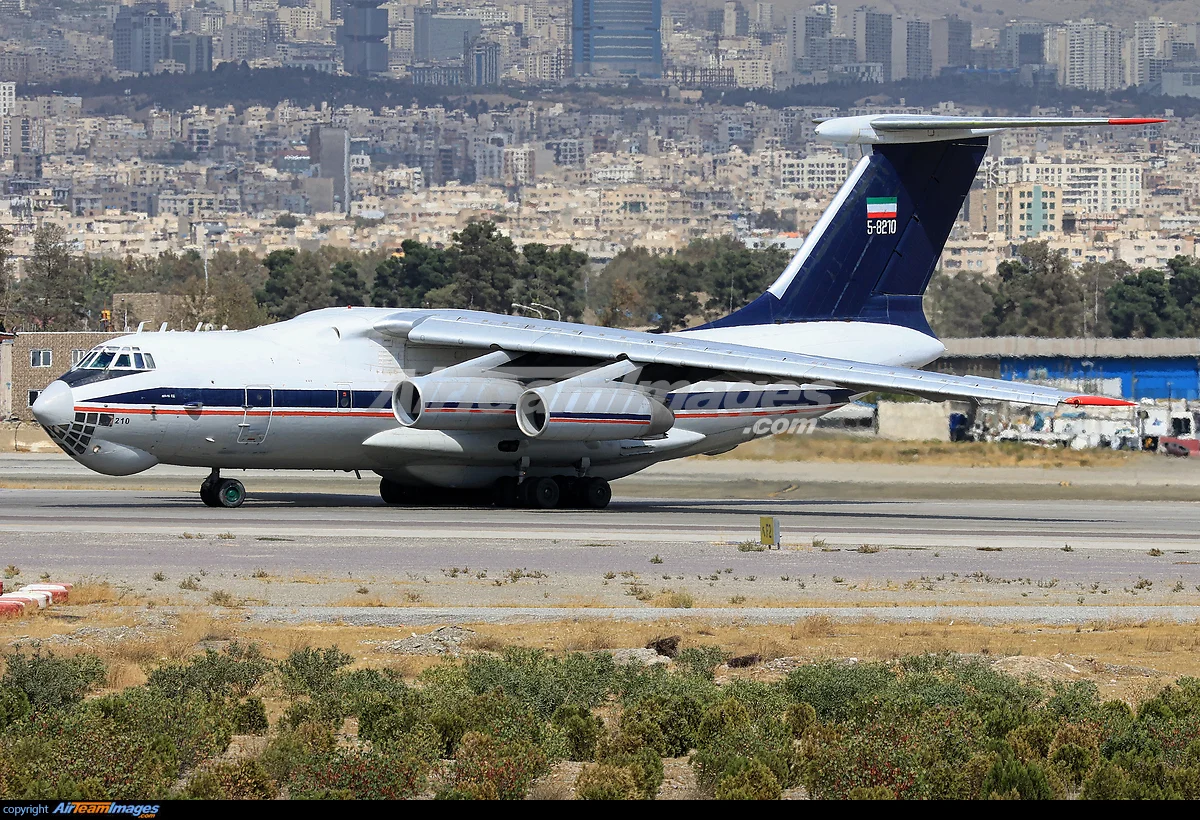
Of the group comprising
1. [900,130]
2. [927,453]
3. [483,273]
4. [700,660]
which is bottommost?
[927,453]

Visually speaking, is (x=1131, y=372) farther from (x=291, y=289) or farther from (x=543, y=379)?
(x=291, y=289)

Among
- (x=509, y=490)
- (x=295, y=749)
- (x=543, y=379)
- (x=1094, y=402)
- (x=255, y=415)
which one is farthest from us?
(x=509, y=490)

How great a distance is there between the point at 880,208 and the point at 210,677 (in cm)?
2087

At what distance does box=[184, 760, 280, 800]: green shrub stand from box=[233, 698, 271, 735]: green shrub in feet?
5.29

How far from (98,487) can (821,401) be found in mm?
13629

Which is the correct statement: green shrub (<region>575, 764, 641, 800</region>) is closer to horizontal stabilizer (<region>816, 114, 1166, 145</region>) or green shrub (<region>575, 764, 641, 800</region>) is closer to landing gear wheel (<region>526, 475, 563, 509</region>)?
landing gear wheel (<region>526, 475, 563, 509</region>)

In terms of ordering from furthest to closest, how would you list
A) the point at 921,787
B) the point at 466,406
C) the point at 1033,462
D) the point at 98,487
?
the point at 1033,462 < the point at 98,487 < the point at 466,406 < the point at 921,787

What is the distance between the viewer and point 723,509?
30078mm

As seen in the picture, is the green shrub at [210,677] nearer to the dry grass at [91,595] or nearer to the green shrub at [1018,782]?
the dry grass at [91,595]

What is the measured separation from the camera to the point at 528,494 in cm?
2922

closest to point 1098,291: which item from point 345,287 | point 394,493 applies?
point 345,287

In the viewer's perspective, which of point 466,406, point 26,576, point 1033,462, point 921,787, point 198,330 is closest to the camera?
point 921,787

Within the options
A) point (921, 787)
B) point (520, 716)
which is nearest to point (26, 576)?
point (520, 716)

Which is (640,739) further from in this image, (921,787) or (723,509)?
(723,509)
